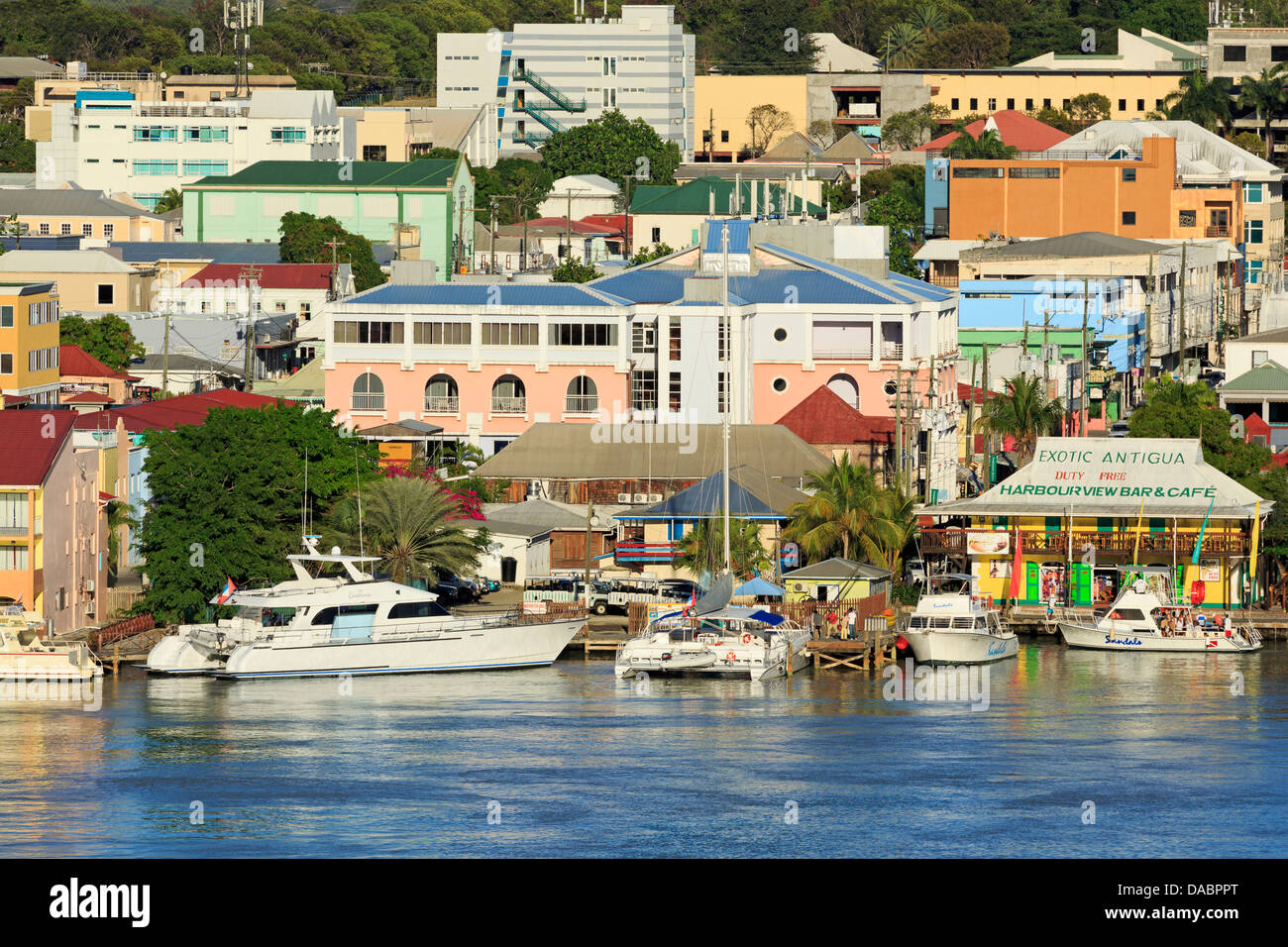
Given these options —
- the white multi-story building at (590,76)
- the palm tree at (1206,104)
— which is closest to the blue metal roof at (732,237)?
the palm tree at (1206,104)

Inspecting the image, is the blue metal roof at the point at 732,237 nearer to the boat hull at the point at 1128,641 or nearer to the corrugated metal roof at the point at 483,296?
the corrugated metal roof at the point at 483,296

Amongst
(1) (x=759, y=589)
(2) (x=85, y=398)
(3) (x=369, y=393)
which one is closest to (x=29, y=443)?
(1) (x=759, y=589)

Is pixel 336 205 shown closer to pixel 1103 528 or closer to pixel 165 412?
pixel 165 412

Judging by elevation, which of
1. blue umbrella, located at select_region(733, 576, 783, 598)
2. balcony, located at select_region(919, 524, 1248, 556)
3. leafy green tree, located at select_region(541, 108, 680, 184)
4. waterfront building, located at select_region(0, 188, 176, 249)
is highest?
leafy green tree, located at select_region(541, 108, 680, 184)

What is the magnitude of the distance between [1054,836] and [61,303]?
75.8 m

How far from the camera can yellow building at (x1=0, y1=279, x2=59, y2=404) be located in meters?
75.4

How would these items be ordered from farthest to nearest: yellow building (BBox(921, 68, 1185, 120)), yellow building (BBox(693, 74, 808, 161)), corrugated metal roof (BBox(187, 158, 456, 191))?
yellow building (BBox(693, 74, 808, 161)), yellow building (BBox(921, 68, 1185, 120)), corrugated metal roof (BBox(187, 158, 456, 191))

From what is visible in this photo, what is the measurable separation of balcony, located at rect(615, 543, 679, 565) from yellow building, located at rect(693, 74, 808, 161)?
13544cm

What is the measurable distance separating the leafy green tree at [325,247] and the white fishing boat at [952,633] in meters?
64.4

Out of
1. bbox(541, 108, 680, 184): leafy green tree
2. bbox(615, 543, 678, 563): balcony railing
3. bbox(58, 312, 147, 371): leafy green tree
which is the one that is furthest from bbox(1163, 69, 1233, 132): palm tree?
bbox(615, 543, 678, 563): balcony railing

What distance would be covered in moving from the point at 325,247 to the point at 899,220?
32693 millimetres

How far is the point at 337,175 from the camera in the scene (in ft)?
440

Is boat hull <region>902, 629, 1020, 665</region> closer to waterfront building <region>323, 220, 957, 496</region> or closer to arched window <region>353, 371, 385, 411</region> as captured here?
waterfront building <region>323, 220, 957, 496</region>

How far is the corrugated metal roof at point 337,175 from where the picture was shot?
13320 centimetres
